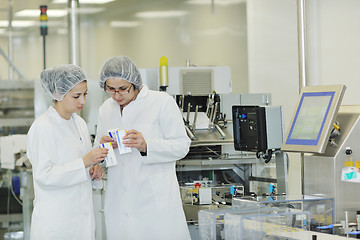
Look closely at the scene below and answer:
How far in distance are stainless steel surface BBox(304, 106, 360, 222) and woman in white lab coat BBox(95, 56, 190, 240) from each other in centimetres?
72

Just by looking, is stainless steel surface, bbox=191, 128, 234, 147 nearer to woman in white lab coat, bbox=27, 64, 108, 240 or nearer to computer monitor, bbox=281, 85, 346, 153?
computer monitor, bbox=281, 85, 346, 153

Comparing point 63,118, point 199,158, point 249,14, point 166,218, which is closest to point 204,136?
point 199,158

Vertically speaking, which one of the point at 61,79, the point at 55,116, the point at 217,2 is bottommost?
the point at 55,116

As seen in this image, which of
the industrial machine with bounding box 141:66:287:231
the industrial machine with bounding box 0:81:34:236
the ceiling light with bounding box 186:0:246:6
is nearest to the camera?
the industrial machine with bounding box 141:66:287:231

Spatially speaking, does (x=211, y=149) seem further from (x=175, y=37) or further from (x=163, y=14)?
(x=163, y=14)

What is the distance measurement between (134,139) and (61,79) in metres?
0.48

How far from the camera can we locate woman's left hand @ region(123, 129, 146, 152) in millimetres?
3080

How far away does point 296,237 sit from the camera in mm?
2383

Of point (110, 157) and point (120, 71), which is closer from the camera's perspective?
Result: point (110, 157)

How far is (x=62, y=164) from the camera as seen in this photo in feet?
9.61

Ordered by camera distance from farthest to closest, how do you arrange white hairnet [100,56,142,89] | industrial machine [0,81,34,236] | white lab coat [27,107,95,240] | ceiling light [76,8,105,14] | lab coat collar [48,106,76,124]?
ceiling light [76,8,105,14] → industrial machine [0,81,34,236] → white hairnet [100,56,142,89] → lab coat collar [48,106,76,124] → white lab coat [27,107,95,240]

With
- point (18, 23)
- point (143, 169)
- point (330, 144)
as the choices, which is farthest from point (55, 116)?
point (18, 23)

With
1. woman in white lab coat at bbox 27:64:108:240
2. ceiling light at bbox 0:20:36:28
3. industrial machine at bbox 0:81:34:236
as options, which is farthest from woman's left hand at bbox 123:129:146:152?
ceiling light at bbox 0:20:36:28

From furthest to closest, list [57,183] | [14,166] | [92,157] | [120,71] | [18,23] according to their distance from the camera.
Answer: [18,23]
[14,166]
[120,71]
[92,157]
[57,183]
